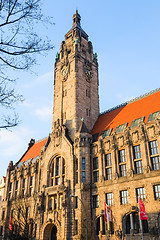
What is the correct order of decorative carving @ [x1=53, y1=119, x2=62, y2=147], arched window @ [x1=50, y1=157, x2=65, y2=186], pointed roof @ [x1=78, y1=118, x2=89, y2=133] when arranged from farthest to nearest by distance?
decorative carving @ [x1=53, y1=119, x2=62, y2=147], pointed roof @ [x1=78, y1=118, x2=89, y2=133], arched window @ [x1=50, y1=157, x2=65, y2=186]

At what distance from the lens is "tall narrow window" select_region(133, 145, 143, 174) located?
1458 inches

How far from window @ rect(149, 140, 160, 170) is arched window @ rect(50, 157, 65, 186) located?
Result: 18.0 m

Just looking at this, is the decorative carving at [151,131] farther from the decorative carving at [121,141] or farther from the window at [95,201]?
→ the window at [95,201]

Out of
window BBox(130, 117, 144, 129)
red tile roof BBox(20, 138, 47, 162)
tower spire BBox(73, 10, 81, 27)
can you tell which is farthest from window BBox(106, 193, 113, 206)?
tower spire BBox(73, 10, 81, 27)

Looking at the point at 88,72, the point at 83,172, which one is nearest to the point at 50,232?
the point at 83,172

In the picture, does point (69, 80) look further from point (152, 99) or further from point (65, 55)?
point (152, 99)

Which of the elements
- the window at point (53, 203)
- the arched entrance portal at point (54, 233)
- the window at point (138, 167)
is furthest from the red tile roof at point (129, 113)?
the arched entrance portal at point (54, 233)

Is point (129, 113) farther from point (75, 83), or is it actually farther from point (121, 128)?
point (75, 83)

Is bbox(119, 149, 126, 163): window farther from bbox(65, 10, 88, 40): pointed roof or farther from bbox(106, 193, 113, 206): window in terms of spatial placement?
bbox(65, 10, 88, 40): pointed roof

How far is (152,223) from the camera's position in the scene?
31.9 meters

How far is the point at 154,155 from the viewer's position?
117 feet

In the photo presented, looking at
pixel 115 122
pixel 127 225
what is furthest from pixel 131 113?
pixel 127 225

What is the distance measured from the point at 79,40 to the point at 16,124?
165ft

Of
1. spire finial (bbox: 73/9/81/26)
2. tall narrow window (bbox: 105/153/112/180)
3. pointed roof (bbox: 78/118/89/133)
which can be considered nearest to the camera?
tall narrow window (bbox: 105/153/112/180)
